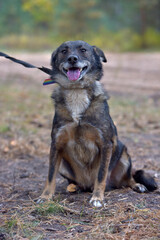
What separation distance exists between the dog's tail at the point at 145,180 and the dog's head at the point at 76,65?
1.35 m

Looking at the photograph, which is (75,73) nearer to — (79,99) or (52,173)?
(79,99)

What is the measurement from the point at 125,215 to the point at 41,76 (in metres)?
12.7

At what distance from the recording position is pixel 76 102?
14.3ft

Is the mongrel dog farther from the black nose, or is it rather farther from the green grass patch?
the green grass patch

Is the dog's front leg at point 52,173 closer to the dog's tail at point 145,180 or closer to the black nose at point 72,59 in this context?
the black nose at point 72,59

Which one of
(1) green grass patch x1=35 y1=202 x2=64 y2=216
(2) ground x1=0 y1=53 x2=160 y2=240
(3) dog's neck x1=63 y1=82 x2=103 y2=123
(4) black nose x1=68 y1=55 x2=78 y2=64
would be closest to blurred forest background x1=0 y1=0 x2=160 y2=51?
(2) ground x1=0 y1=53 x2=160 y2=240

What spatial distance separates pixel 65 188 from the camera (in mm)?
4895

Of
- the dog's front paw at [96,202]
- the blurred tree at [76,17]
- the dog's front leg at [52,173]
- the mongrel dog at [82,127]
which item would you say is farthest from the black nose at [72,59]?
the blurred tree at [76,17]

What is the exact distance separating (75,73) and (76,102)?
1.07 ft

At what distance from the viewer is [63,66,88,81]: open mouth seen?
4.30m

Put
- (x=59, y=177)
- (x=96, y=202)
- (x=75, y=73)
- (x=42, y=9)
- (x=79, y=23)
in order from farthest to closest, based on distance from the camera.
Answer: (x=79, y=23) < (x=42, y=9) < (x=59, y=177) < (x=75, y=73) < (x=96, y=202)

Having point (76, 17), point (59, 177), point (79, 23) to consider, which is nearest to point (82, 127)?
point (59, 177)

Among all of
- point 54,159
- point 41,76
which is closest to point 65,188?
point 54,159

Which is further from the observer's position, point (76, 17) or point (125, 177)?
point (76, 17)
